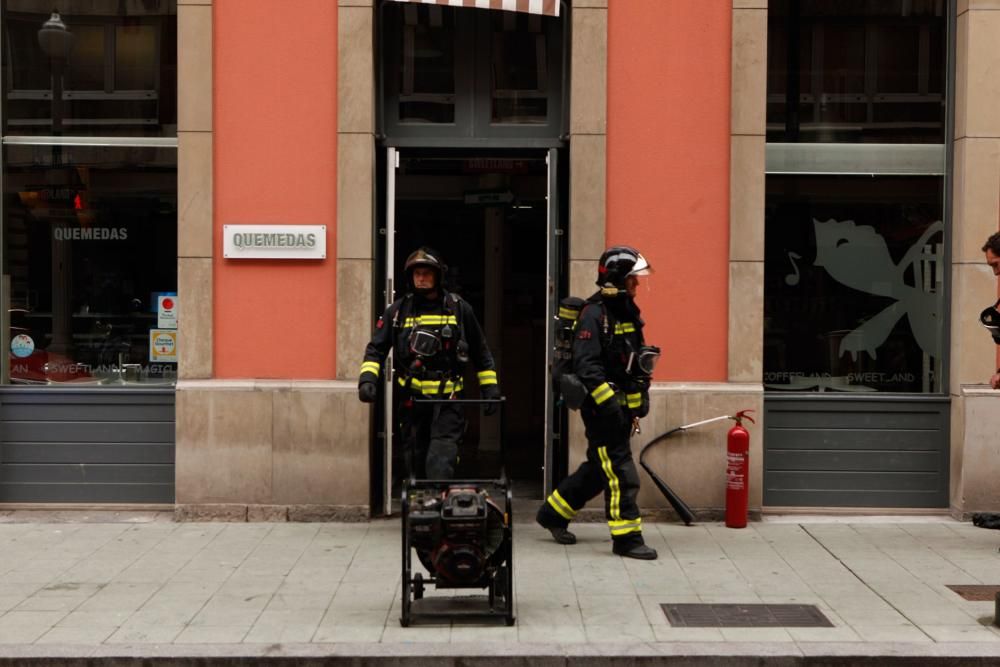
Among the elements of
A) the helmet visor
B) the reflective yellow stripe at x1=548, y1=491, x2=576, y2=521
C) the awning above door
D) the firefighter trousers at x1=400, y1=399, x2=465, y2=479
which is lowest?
the reflective yellow stripe at x1=548, y1=491, x2=576, y2=521

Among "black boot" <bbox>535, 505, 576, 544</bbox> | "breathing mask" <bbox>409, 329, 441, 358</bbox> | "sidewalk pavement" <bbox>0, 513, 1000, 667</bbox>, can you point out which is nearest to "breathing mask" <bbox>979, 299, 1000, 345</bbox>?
"sidewalk pavement" <bbox>0, 513, 1000, 667</bbox>

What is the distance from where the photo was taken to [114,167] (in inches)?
391

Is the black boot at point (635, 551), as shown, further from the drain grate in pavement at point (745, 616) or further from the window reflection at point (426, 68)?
the window reflection at point (426, 68)

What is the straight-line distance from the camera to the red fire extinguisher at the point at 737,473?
29.9ft

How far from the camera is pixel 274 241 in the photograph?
31.1ft

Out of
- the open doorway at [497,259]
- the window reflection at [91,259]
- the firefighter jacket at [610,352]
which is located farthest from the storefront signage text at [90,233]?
the firefighter jacket at [610,352]

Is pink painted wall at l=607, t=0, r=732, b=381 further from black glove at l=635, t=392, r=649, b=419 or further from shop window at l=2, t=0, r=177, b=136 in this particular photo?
shop window at l=2, t=0, r=177, b=136

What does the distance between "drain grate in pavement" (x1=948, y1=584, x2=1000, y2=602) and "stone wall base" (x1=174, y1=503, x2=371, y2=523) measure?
4.36m

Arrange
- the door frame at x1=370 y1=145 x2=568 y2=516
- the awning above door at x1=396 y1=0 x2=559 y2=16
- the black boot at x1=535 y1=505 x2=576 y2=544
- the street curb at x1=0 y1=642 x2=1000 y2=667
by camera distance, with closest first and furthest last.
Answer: the street curb at x1=0 y1=642 x2=1000 y2=667 → the black boot at x1=535 y1=505 x2=576 y2=544 → the awning above door at x1=396 y1=0 x2=559 y2=16 → the door frame at x1=370 y1=145 x2=568 y2=516

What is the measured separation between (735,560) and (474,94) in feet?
13.9

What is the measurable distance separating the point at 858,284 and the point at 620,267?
2.81 m

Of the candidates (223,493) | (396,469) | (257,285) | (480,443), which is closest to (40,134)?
(257,285)

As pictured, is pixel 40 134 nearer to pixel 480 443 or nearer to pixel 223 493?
pixel 223 493

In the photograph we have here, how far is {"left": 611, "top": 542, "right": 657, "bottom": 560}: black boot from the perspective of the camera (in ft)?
27.0
